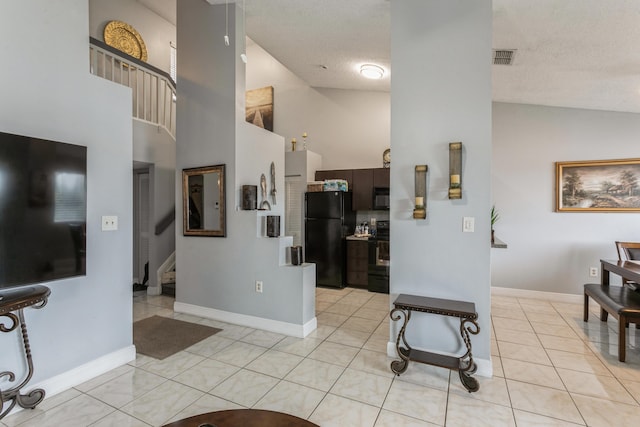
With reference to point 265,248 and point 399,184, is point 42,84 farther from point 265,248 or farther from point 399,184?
point 399,184

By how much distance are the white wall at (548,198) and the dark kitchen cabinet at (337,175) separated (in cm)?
231

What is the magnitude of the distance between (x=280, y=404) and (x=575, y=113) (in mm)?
5149

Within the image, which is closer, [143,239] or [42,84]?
[42,84]

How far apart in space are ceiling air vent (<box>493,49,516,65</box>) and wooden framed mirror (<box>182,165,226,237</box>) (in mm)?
3249

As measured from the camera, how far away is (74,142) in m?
2.35

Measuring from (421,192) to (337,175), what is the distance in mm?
3069

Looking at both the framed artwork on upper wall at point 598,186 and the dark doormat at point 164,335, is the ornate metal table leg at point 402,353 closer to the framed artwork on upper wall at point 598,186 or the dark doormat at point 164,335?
the dark doormat at point 164,335

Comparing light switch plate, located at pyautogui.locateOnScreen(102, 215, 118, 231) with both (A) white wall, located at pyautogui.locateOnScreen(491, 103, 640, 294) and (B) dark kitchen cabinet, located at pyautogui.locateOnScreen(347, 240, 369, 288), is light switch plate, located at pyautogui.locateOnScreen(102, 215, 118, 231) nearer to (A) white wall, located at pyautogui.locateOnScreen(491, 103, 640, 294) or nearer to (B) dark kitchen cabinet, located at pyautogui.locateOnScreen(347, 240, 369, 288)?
(B) dark kitchen cabinet, located at pyautogui.locateOnScreen(347, 240, 369, 288)

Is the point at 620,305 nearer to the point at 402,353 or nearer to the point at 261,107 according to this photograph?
the point at 402,353

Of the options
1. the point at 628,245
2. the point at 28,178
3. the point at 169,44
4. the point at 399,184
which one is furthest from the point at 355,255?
the point at 169,44

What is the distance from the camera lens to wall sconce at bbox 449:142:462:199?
247 centimetres

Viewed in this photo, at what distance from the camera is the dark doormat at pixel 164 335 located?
2.89 m

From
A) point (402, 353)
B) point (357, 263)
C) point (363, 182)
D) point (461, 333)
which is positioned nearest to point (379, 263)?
point (357, 263)

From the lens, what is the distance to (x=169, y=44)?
6449mm
